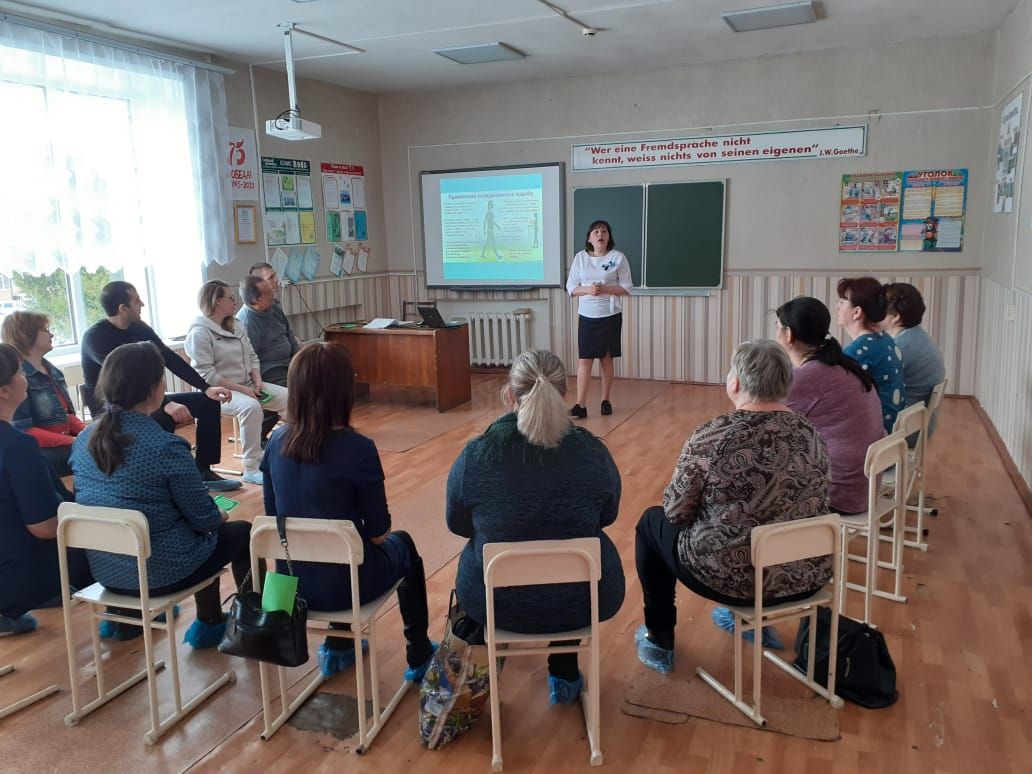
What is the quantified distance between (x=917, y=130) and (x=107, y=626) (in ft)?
21.1

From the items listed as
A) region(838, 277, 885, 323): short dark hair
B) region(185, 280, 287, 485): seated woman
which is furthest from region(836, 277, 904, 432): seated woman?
region(185, 280, 287, 485): seated woman

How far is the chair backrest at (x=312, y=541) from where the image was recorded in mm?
2168

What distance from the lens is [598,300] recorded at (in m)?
6.25

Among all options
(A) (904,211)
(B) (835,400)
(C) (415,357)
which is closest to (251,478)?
(C) (415,357)

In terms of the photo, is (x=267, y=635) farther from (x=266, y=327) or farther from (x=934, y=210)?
(x=934, y=210)

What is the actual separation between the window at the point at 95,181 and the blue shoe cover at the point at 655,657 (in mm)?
4391

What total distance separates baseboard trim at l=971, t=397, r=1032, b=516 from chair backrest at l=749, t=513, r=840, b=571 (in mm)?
2342

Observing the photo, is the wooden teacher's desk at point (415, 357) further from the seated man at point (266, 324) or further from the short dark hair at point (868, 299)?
the short dark hair at point (868, 299)

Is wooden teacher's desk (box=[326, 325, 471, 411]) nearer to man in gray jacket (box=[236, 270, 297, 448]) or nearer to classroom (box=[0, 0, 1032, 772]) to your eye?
classroom (box=[0, 0, 1032, 772])

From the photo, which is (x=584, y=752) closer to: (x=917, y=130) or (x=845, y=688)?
(x=845, y=688)

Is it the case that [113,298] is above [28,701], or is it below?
above

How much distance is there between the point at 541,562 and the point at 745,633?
1209 mm

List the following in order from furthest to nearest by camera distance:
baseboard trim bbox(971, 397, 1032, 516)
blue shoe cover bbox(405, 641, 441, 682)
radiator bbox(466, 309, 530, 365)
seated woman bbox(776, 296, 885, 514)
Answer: radiator bbox(466, 309, 530, 365)
baseboard trim bbox(971, 397, 1032, 516)
seated woman bbox(776, 296, 885, 514)
blue shoe cover bbox(405, 641, 441, 682)

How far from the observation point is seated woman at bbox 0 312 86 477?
3744 millimetres
